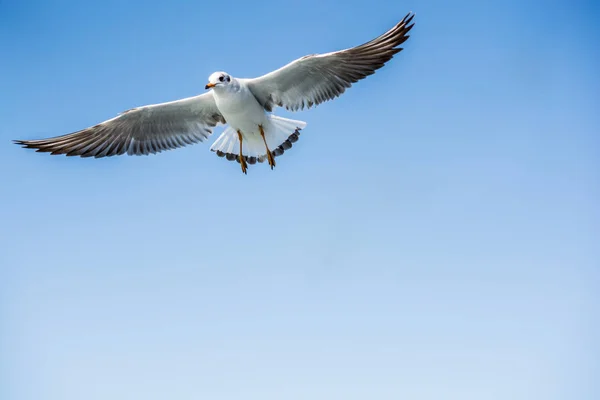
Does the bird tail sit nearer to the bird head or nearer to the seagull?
the seagull

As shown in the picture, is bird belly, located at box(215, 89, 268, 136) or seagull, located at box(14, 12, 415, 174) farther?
bird belly, located at box(215, 89, 268, 136)

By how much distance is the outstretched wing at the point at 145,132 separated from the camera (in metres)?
11.1

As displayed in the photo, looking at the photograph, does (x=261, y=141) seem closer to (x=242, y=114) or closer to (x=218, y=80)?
(x=242, y=114)

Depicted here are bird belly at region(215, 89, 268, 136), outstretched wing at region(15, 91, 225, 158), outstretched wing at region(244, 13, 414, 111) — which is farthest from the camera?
outstretched wing at region(15, 91, 225, 158)

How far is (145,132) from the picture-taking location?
1154 cm

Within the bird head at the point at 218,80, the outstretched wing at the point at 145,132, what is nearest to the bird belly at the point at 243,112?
the bird head at the point at 218,80

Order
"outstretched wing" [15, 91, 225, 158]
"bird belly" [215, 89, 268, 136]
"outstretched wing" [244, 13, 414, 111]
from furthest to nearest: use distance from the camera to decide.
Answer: "outstretched wing" [15, 91, 225, 158], "bird belly" [215, 89, 268, 136], "outstretched wing" [244, 13, 414, 111]

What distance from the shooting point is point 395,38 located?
10.1m

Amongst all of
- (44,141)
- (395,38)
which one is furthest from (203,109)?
(395,38)

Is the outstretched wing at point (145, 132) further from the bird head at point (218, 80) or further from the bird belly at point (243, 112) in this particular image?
the bird head at point (218, 80)

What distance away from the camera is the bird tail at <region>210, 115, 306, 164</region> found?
11133 mm

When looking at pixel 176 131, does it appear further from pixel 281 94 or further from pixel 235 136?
pixel 281 94

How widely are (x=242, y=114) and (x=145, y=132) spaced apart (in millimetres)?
1764

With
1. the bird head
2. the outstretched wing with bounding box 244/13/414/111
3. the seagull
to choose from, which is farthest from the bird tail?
the bird head
